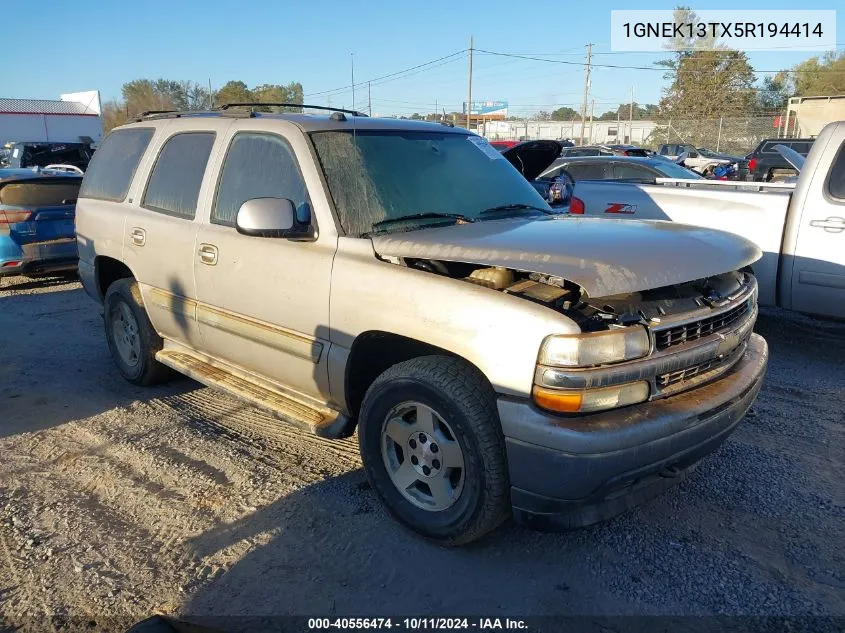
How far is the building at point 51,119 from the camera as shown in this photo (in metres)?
41.8

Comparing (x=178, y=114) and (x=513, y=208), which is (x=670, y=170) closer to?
(x=513, y=208)

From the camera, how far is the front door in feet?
11.4

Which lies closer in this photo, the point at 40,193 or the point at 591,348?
the point at 591,348

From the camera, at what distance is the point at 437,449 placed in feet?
9.93

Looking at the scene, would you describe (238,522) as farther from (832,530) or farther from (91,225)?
(91,225)

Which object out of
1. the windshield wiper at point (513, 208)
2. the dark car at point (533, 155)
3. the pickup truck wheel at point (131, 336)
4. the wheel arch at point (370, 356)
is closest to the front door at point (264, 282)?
the wheel arch at point (370, 356)

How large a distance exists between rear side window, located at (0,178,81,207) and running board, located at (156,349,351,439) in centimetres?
525

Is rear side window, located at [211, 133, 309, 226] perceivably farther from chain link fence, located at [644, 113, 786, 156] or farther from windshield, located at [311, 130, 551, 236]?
chain link fence, located at [644, 113, 786, 156]

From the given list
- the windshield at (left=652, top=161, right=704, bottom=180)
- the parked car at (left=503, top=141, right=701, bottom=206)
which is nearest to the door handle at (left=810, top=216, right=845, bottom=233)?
the parked car at (left=503, top=141, right=701, bottom=206)

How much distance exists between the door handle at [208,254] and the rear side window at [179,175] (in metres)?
0.30

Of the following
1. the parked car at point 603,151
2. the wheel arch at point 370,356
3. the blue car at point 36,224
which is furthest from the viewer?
the parked car at point 603,151

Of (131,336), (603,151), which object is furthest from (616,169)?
(603,151)

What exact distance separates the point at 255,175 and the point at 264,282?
0.68 meters

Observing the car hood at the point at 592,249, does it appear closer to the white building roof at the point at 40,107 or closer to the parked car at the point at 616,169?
the parked car at the point at 616,169
